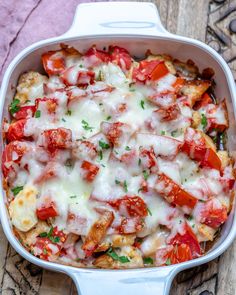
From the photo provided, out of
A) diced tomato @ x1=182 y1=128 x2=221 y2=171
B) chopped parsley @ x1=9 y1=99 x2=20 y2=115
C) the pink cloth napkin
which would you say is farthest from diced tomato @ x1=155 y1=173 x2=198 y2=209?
the pink cloth napkin

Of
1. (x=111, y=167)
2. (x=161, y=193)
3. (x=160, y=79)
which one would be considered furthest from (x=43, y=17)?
(x=161, y=193)

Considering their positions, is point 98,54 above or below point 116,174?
above

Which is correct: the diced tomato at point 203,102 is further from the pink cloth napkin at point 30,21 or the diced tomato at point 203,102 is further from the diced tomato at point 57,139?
the pink cloth napkin at point 30,21

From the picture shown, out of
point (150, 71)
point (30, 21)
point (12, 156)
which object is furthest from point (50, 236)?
point (30, 21)

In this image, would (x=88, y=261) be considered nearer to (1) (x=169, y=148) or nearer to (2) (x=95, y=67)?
(1) (x=169, y=148)

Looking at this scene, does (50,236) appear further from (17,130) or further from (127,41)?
(127,41)

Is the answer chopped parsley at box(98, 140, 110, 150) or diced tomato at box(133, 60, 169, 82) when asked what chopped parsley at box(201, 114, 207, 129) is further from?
chopped parsley at box(98, 140, 110, 150)
